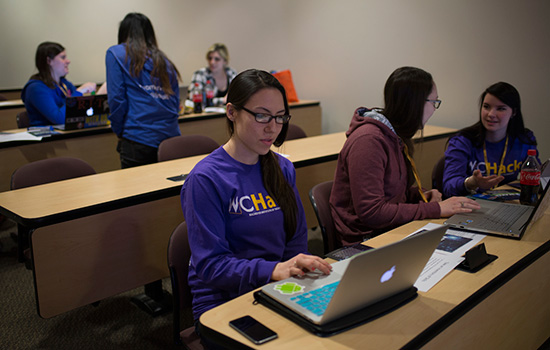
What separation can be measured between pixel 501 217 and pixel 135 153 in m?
2.19

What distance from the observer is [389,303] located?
1.14m

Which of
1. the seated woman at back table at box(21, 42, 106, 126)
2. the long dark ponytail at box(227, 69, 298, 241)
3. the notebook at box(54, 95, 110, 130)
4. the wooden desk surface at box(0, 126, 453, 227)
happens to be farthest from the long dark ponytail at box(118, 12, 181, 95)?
the long dark ponytail at box(227, 69, 298, 241)

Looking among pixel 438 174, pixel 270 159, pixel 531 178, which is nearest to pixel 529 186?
pixel 531 178

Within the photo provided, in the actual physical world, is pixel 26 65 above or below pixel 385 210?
above

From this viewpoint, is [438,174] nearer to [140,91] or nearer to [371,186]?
[371,186]

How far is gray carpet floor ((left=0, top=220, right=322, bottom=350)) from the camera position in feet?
7.13

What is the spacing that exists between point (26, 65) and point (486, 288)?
279 inches

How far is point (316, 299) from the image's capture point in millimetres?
1135

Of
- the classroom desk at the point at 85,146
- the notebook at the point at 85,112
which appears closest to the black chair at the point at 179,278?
the classroom desk at the point at 85,146

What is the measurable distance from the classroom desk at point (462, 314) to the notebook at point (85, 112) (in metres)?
2.66

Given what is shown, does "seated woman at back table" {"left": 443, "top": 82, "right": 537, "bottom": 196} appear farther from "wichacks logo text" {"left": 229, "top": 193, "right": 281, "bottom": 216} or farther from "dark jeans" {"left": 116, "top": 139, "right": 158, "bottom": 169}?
"dark jeans" {"left": 116, "top": 139, "right": 158, "bottom": 169}

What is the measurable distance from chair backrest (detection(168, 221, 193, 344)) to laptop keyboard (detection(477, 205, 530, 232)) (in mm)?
1047

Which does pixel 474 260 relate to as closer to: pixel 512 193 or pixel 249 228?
pixel 249 228

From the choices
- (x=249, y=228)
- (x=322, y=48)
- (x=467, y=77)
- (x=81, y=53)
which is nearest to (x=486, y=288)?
(x=249, y=228)
